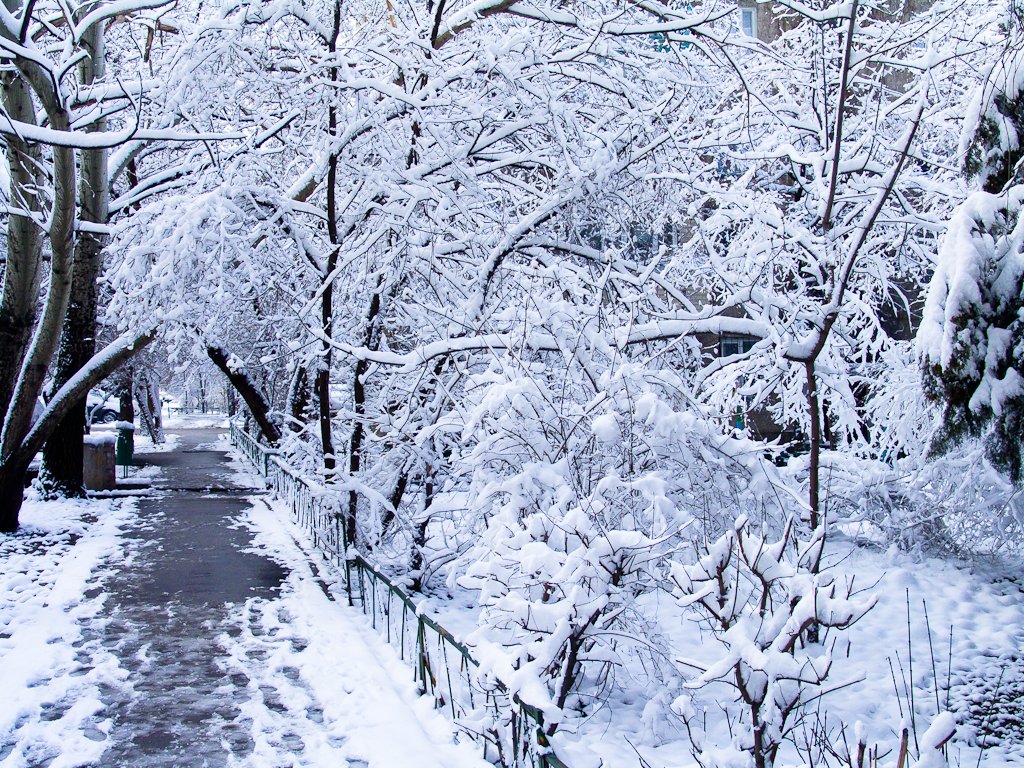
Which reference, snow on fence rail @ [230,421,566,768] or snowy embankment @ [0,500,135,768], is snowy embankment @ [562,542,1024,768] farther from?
snowy embankment @ [0,500,135,768]

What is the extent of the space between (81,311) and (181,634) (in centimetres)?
935

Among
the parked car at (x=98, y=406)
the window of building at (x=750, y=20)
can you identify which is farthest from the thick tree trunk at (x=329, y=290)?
the parked car at (x=98, y=406)

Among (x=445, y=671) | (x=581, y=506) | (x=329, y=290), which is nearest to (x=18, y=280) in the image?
(x=329, y=290)

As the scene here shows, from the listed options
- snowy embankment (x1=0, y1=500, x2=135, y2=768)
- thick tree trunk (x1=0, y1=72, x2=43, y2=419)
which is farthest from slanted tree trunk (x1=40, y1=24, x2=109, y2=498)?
snowy embankment (x1=0, y1=500, x2=135, y2=768)

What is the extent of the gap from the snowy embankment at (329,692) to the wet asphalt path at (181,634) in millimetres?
185

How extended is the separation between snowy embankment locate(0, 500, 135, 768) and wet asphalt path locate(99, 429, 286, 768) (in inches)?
7.1

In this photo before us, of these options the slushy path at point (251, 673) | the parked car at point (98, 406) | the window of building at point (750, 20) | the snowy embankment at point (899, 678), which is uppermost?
the window of building at point (750, 20)

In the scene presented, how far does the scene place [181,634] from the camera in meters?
8.58

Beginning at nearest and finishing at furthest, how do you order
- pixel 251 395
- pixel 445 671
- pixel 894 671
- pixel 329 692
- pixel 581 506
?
pixel 581 506, pixel 329 692, pixel 445 671, pixel 894 671, pixel 251 395

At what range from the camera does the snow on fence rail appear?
5293mm

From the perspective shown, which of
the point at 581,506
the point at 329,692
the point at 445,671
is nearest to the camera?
the point at 581,506

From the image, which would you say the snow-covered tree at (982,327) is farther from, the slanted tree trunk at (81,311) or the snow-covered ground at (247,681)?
the slanted tree trunk at (81,311)

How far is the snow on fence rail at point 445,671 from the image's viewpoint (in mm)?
5293

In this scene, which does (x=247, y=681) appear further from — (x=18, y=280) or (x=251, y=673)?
(x=18, y=280)
